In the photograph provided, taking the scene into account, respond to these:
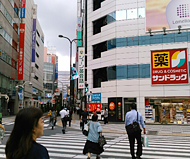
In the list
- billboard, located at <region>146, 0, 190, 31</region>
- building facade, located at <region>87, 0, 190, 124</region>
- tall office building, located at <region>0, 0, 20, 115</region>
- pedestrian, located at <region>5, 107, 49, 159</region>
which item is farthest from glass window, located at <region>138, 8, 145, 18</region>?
pedestrian, located at <region>5, 107, 49, 159</region>

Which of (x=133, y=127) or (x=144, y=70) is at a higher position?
(x=144, y=70)

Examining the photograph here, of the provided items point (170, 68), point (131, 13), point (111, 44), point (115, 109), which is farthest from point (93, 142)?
point (131, 13)

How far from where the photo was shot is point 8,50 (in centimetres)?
4531

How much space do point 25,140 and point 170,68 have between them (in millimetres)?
26286

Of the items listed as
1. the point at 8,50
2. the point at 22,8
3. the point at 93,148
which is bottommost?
the point at 93,148

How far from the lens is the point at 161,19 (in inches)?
1107

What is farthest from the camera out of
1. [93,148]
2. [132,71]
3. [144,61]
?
[132,71]

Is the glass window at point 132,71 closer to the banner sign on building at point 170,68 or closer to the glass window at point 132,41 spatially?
the banner sign on building at point 170,68

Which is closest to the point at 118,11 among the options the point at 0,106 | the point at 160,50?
the point at 160,50

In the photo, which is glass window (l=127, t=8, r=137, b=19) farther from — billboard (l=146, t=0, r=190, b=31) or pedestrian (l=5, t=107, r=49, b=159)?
pedestrian (l=5, t=107, r=49, b=159)

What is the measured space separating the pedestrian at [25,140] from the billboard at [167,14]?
90.7ft

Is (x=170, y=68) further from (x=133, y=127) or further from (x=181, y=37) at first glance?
(x=133, y=127)

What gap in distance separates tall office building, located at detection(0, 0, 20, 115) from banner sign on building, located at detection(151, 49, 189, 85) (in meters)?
24.1

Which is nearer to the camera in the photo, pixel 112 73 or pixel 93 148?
pixel 93 148
